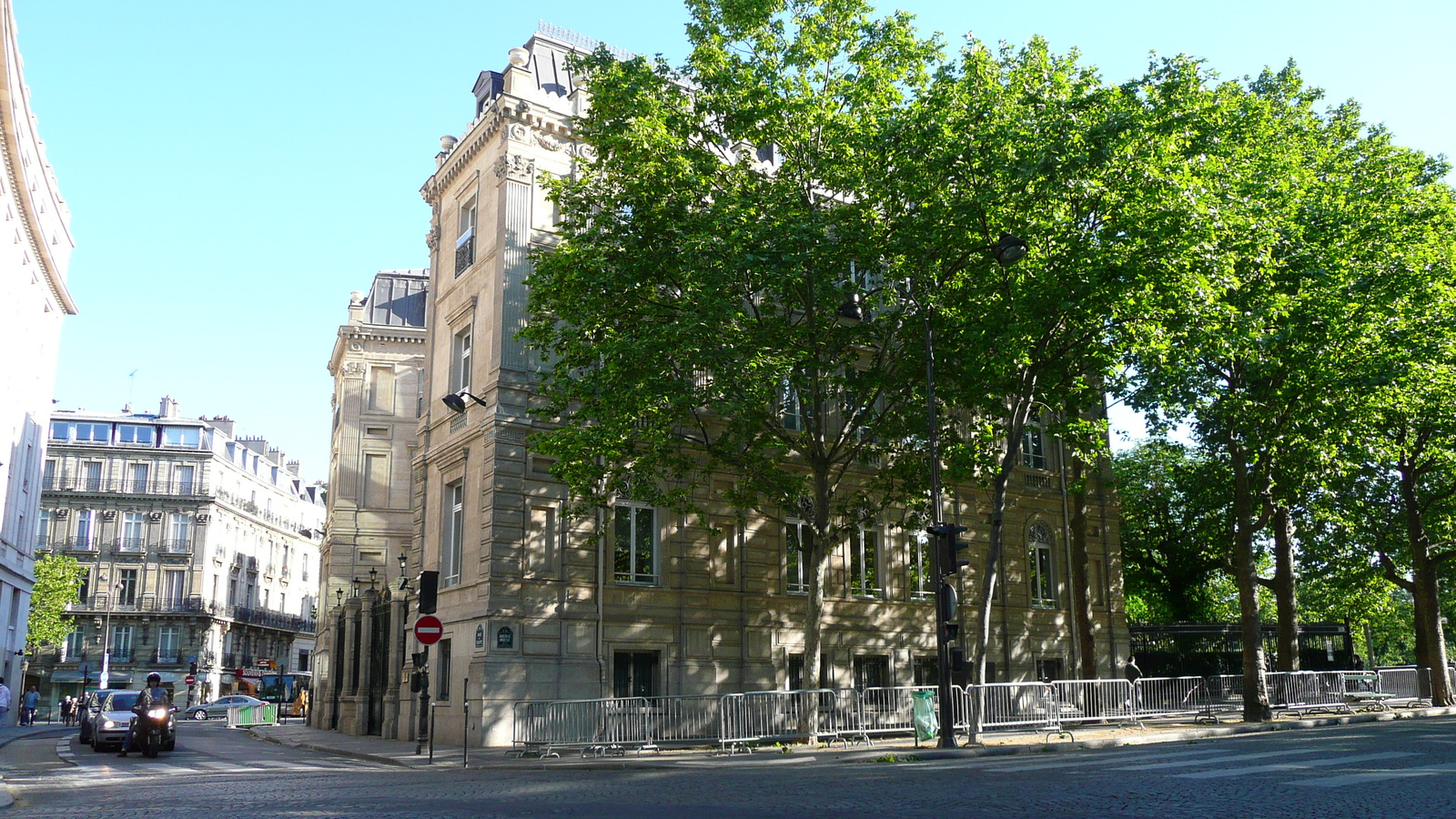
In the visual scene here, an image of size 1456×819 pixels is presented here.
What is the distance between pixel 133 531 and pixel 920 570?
60.3m

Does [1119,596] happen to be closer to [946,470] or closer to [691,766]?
[946,470]

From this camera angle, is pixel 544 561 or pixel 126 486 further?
pixel 126 486

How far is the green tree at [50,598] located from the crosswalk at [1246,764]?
189 ft

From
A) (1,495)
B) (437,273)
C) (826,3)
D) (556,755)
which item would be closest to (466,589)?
(556,755)

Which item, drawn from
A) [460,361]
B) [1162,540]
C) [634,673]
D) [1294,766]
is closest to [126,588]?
[460,361]

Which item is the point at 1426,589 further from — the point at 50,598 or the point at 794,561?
the point at 50,598

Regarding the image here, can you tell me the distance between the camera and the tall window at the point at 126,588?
71188mm

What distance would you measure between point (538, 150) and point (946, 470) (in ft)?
41.9

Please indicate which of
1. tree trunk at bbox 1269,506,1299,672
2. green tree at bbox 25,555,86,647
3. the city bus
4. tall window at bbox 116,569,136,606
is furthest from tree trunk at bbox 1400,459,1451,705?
tall window at bbox 116,569,136,606

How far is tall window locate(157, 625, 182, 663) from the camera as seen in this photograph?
233ft

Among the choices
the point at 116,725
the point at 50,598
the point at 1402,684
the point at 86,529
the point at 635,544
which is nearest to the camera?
the point at 116,725

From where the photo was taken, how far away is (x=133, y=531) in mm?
72375

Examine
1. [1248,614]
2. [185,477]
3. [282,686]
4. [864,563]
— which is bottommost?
[282,686]

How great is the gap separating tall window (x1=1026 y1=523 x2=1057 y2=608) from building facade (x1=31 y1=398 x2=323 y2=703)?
5588 cm
